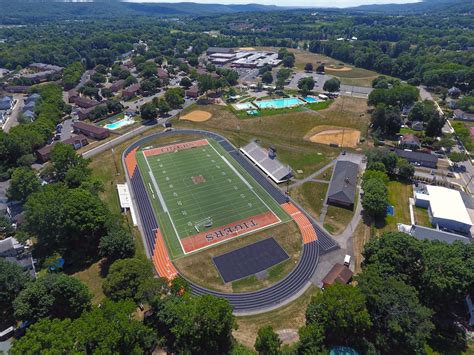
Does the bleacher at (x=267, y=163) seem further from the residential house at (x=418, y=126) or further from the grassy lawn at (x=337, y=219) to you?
the residential house at (x=418, y=126)

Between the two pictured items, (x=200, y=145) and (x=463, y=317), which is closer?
(x=463, y=317)

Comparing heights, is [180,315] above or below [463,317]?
Result: above

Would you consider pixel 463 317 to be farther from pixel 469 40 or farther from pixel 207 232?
pixel 469 40

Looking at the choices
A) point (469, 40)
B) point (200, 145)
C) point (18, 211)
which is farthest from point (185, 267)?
point (469, 40)

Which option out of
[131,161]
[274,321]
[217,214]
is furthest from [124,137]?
[274,321]

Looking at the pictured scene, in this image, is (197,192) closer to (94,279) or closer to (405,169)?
(94,279)

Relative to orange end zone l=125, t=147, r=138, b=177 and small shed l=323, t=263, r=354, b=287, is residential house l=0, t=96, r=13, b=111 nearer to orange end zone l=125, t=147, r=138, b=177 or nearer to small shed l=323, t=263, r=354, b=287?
orange end zone l=125, t=147, r=138, b=177
